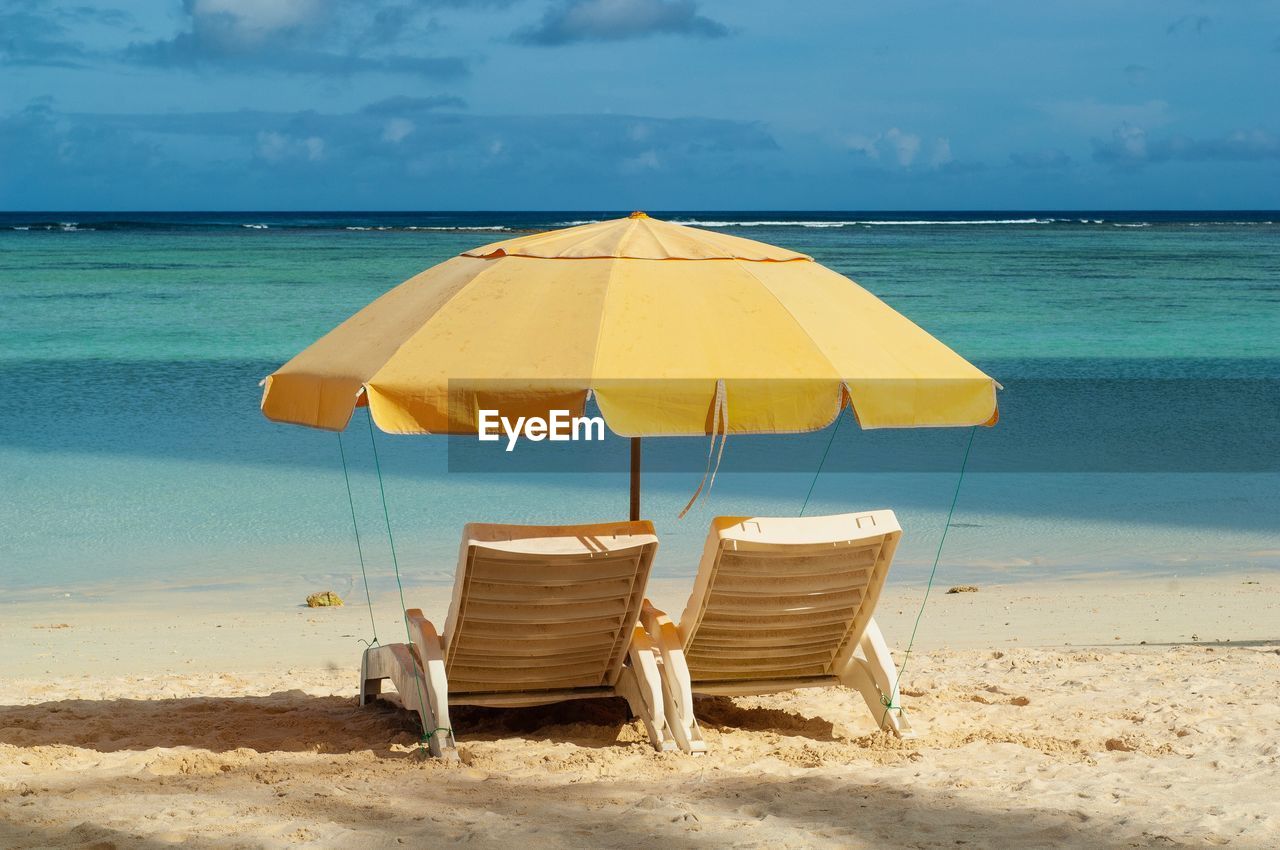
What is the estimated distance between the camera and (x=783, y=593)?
169 inches

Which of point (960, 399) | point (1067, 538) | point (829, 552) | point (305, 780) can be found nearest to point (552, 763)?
point (305, 780)

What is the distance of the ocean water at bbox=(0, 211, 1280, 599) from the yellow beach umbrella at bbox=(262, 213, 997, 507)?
4.17 metres

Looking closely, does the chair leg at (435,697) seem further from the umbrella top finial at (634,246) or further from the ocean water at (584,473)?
the ocean water at (584,473)

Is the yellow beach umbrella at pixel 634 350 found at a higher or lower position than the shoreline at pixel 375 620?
higher

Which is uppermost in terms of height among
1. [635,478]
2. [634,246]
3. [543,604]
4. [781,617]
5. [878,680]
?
[634,246]

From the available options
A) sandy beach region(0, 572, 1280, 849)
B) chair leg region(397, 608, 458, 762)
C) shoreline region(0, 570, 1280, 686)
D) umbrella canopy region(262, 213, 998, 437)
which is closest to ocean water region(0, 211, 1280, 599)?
shoreline region(0, 570, 1280, 686)

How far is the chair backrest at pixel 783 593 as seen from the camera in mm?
4121

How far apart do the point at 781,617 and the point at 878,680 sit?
1.58 ft

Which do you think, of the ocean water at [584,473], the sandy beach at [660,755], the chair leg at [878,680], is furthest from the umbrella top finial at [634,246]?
the ocean water at [584,473]

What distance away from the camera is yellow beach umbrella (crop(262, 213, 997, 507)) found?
3.61m

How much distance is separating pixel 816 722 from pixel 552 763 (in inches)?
44.9

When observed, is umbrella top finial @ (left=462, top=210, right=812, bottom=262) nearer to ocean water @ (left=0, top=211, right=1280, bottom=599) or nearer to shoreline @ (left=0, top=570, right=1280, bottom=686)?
shoreline @ (left=0, top=570, right=1280, bottom=686)

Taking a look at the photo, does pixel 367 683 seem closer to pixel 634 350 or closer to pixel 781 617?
pixel 781 617

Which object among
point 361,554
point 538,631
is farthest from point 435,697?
point 361,554
